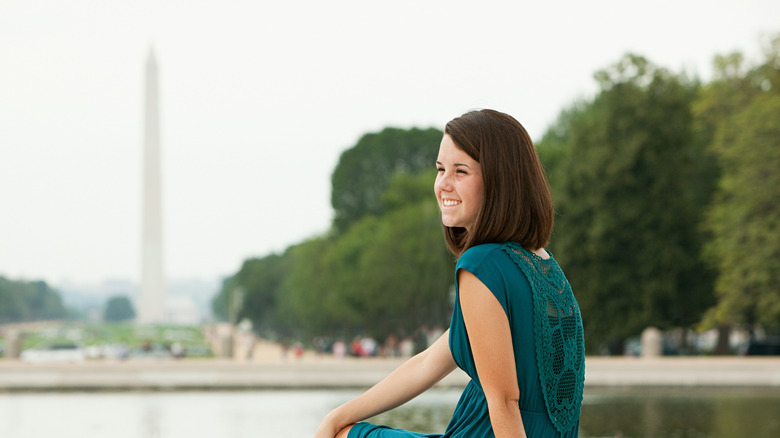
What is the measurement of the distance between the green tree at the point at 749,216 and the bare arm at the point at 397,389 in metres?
34.7

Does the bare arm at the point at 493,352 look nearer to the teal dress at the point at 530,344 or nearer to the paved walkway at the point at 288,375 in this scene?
the teal dress at the point at 530,344

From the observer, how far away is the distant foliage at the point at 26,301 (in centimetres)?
11269

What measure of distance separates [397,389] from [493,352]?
43 cm

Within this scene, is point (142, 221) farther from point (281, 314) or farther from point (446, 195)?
point (446, 195)

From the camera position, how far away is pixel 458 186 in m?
2.45

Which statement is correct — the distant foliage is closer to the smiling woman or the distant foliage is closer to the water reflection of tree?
the water reflection of tree

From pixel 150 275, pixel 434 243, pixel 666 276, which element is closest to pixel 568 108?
pixel 434 243

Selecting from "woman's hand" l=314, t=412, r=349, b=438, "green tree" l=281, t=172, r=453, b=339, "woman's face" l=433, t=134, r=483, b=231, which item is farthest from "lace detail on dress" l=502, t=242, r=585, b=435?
"green tree" l=281, t=172, r=453, b=339

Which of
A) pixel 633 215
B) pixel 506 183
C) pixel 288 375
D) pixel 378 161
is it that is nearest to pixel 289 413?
pixel 288 375

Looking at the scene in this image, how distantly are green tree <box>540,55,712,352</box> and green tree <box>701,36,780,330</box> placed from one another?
1.31 m

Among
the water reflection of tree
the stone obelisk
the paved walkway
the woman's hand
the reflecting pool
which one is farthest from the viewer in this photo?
the stone obelisk

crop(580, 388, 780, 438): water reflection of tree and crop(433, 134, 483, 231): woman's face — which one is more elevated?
crop(433, 134, 483, 231): woman's face

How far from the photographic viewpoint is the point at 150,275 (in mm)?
62094

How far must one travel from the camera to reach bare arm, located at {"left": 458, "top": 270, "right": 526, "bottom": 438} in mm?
2215
